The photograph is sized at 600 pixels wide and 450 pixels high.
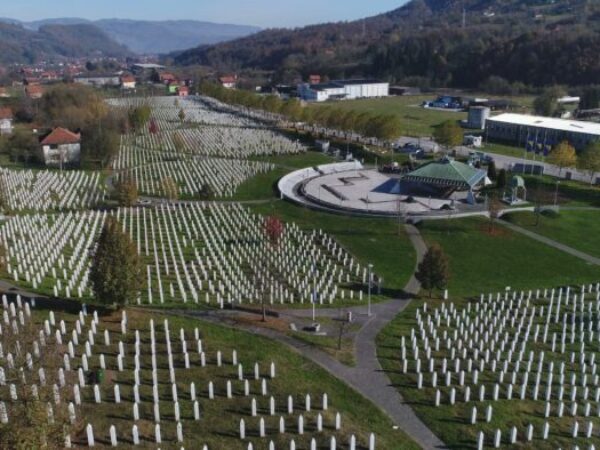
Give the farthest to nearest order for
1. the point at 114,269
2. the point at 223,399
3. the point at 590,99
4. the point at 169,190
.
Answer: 1. the point at 590,99
2. the point at 169,190
3. the point at 114,269
4. the point at 223,399

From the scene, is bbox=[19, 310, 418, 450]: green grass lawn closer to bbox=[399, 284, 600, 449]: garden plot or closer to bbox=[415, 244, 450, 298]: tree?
bbox=[399, 284, 600, 449]: garden plot

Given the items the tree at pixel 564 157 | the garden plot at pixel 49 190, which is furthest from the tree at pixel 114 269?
the tree at pixel 564 157

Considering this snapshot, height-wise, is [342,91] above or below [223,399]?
above

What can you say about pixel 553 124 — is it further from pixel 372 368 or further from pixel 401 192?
pixel 372 368

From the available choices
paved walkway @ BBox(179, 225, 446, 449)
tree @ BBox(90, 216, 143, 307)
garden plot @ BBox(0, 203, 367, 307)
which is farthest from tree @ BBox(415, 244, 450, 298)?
tree @ BBox(90, 216, 143, 307)

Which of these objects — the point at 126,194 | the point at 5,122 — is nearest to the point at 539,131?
the point at 126,194

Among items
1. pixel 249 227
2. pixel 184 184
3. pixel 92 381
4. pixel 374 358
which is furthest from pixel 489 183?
pixel 92 381

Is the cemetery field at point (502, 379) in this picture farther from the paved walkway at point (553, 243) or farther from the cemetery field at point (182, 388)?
the paved walkway at point (553, 243)
